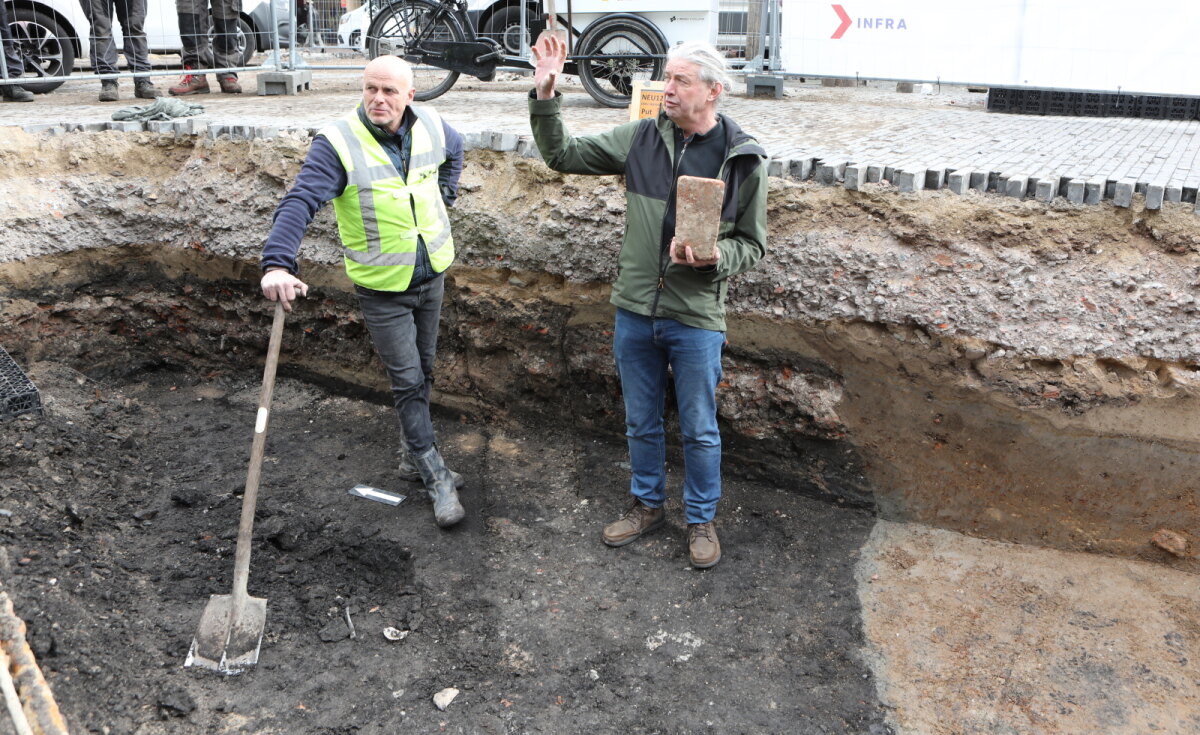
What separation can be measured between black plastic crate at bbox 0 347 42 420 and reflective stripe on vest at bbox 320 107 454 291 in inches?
84.5

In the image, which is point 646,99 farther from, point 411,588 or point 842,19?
point 842,19

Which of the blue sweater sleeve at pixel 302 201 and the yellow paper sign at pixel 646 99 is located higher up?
the yellow paper sign at pixel 646 99

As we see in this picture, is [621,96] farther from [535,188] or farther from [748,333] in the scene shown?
[748,333]

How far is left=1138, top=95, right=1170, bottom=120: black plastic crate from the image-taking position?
7730mm

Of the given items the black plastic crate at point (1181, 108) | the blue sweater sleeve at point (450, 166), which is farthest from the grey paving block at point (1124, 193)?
the black plastic crate at point (1181, 108)

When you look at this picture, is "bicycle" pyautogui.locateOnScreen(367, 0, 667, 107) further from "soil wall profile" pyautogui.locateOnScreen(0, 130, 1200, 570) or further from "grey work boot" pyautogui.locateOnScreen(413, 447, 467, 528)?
"grey work boot" pyautogui.locateOnScreen(413, 447, 467, 528)

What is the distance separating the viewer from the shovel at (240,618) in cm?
362

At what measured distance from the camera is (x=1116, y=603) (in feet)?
13.8

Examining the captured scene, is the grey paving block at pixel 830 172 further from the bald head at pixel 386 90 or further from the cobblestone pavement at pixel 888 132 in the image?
the bald head at pixel 386 90

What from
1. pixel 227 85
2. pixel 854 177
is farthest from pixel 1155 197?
pixel 227 85

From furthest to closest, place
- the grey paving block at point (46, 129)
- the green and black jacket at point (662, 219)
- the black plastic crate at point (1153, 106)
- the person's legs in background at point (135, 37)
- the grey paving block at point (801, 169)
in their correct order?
the person's legs in background at point (135, 37) → the black plastic crate at point (1153, 106) → the grey paving block at point (46, 129) → the grey paving block at point (801, 169) → the green and black jacket at point (662, 219)

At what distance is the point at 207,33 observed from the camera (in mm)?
8727

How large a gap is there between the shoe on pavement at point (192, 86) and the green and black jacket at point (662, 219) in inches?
233

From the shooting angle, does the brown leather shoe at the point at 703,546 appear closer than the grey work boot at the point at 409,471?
Yes
